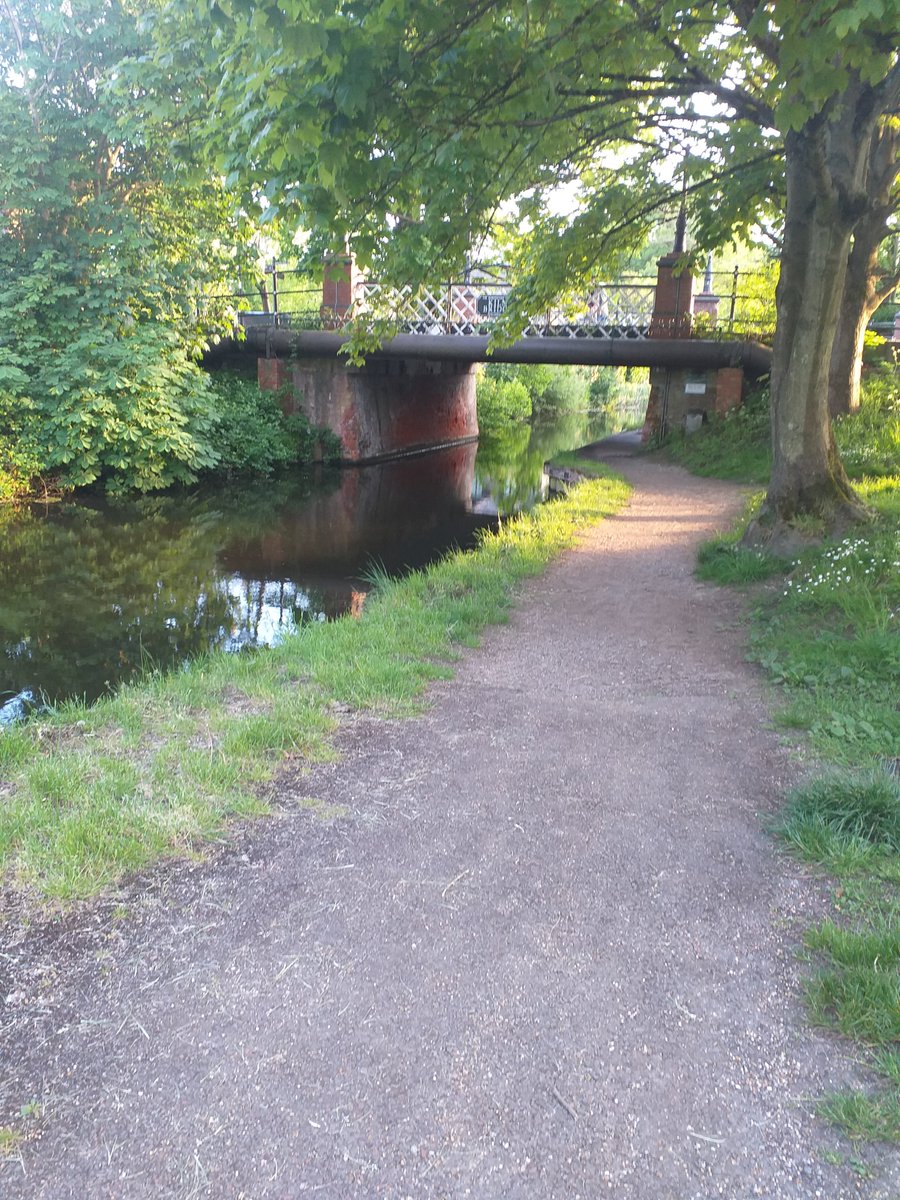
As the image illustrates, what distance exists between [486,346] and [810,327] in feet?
36.5

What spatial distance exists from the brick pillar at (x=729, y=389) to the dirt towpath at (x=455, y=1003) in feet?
57.6

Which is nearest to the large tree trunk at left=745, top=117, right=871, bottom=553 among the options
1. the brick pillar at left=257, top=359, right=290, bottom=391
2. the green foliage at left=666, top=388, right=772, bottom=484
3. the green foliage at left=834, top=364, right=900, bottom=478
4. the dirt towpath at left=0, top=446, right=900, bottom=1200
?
the green foliage at left=834, top=364, right=900, bottom=478

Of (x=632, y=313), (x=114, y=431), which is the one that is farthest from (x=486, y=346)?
(x=114, y=431)

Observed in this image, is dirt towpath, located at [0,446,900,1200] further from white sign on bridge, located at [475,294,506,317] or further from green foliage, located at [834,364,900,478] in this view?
white sign on bridge, located at [475,294,506,317]

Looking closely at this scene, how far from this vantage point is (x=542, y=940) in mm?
2889

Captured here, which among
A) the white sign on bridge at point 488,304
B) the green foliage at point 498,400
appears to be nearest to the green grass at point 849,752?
the white sign on bridge at point 488,304

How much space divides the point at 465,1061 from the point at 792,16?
5002mm

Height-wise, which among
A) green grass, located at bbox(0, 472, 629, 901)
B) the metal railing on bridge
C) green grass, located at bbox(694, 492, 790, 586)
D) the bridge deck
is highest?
the metal railing on bridge

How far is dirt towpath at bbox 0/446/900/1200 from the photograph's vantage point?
205cm

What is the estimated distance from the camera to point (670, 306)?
21250 millimetres

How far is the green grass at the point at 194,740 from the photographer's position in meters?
3.38

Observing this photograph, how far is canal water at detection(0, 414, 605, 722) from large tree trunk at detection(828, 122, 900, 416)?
20.9 feet

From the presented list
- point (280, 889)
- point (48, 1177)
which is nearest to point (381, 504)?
point (280, 889)

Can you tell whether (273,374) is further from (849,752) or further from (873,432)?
(849,752)
